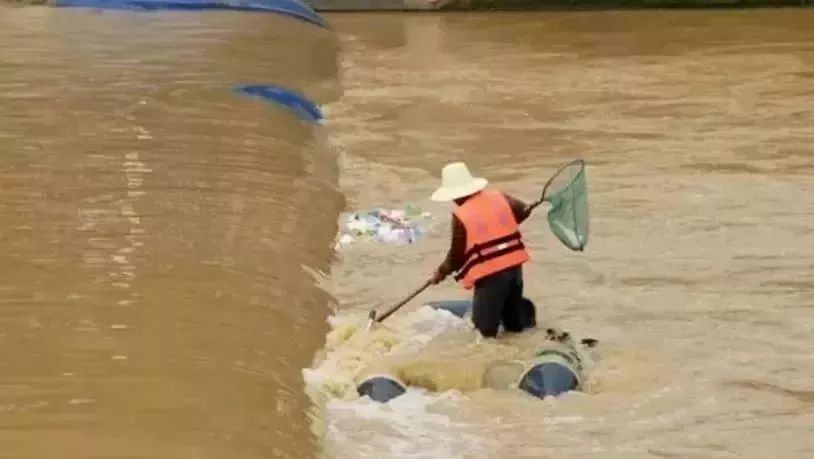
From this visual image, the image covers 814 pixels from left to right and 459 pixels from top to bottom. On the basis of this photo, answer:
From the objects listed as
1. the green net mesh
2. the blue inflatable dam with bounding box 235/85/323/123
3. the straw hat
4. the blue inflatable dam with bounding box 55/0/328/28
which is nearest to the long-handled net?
the green net mesh

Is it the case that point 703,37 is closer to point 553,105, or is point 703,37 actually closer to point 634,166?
point 553,105

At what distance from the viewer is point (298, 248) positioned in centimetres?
536

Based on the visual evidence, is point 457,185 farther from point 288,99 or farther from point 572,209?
point 288,99

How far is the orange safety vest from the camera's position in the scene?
434 cm

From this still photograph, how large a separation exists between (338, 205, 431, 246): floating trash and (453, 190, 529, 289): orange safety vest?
3.84 ft

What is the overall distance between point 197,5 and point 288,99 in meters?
2.85

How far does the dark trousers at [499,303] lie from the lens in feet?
14.3

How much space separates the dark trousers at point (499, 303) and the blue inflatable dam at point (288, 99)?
3.13 metres

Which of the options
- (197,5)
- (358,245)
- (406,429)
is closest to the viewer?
(406,429)

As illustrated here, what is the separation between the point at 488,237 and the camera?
4359 millimetres

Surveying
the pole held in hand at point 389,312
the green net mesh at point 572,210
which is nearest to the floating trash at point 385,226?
the pole held in hand at point 389,312

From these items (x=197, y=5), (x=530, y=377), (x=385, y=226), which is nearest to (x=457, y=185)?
(x=530, y=377)

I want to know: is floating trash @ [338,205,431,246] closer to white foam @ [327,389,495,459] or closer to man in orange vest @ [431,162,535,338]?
man in orange vest @ [431,162,535,338]

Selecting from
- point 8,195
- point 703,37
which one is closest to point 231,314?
point 8,195
